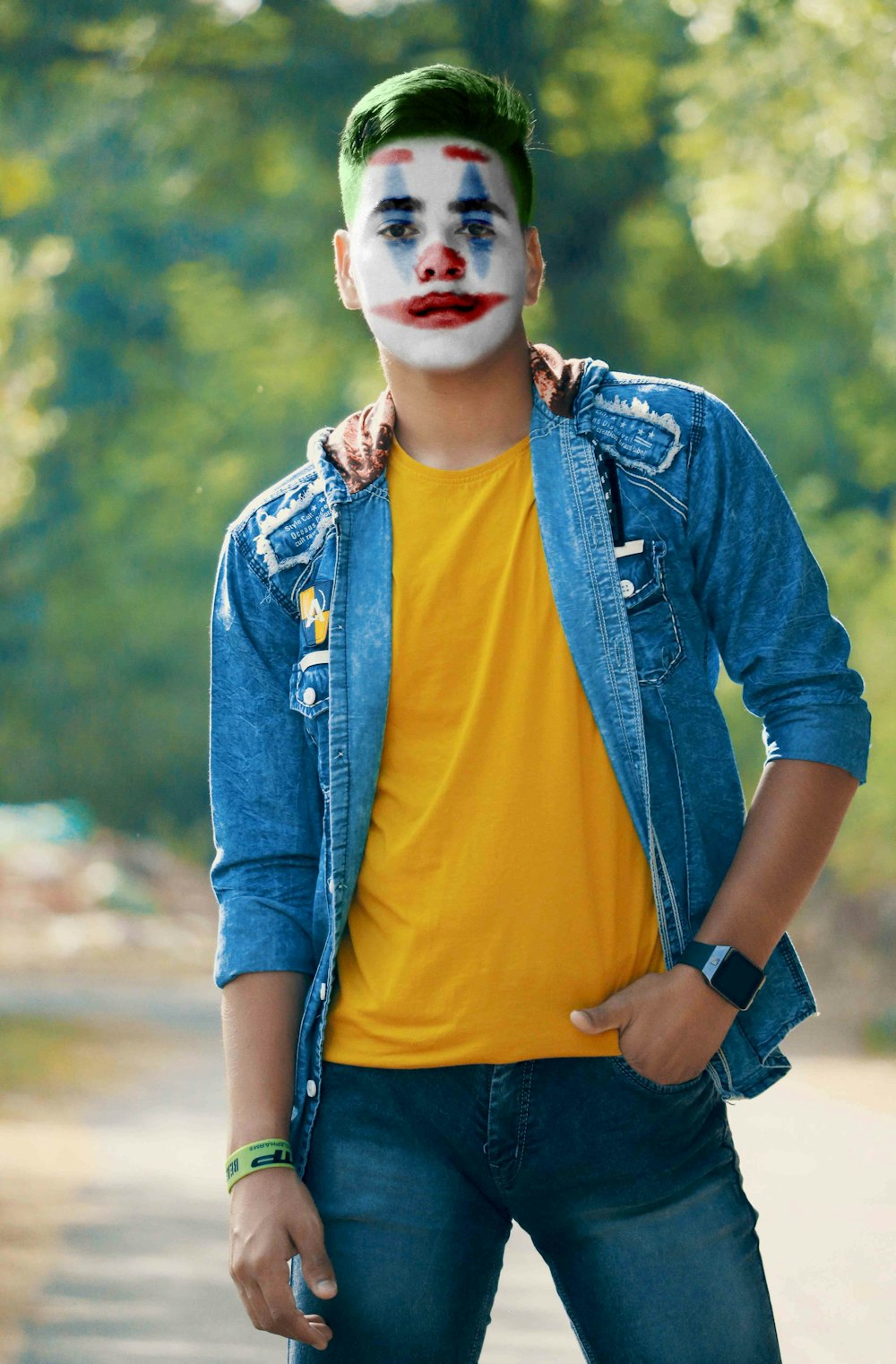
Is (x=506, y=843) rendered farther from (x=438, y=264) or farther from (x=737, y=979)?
(x=438, y=264)

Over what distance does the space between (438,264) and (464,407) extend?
148mm

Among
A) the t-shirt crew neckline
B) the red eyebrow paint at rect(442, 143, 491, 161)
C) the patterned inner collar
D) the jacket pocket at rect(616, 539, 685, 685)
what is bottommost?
the jacket pocket at rect(616, 539, 685, 685)

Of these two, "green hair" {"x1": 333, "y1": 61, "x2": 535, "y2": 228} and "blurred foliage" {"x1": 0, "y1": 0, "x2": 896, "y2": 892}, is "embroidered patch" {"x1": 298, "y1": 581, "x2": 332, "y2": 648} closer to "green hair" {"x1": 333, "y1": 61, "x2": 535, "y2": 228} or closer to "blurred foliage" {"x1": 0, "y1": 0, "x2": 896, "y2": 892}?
"green hair" {"x1": 333, "y1": 61, "x2": 535, "y2": 228}

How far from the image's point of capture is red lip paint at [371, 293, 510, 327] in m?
1.94

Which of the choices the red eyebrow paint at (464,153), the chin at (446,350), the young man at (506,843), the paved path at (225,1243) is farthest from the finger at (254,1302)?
the paved path at (225,1243)

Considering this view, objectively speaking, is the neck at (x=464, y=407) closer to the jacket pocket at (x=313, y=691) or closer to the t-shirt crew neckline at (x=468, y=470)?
the t-shirt crew neckline at (x=468, y=470)

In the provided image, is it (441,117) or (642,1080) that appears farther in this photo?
(441,117)

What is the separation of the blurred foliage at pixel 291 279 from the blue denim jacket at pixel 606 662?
630 cm

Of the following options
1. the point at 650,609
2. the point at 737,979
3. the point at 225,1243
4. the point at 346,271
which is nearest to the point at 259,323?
the point at 225,1243

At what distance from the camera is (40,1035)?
880cm

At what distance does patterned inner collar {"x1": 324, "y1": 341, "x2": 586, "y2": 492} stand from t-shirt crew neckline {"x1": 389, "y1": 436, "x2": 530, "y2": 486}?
0.04m

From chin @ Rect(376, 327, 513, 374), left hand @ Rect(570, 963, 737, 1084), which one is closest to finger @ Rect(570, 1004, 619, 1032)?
left hand @ Rect(570, 963, 737, 1084)

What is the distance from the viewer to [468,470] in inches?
73.9

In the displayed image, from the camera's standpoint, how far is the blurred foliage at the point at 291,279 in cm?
1049
